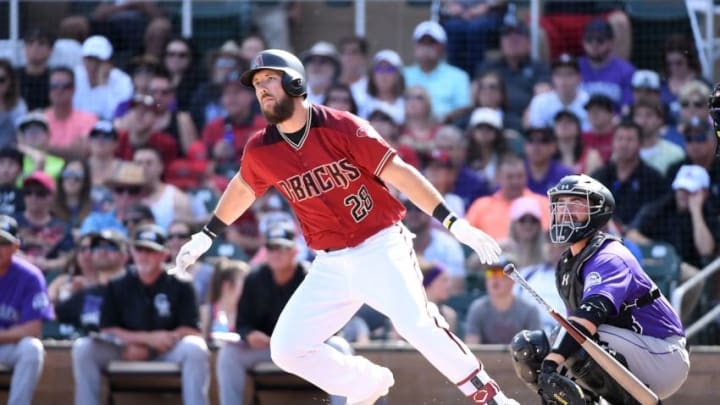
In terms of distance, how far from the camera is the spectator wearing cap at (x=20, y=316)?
27.3ft

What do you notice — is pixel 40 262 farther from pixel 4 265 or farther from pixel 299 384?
pixel 299 384

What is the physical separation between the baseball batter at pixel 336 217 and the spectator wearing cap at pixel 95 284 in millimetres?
3194

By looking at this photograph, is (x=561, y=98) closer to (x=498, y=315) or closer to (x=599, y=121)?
(x=599, y=121)

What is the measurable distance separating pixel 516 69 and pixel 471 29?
606 millimetres

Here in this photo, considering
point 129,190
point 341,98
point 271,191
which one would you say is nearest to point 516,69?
point 341,98

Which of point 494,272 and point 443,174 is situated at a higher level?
point 443,174

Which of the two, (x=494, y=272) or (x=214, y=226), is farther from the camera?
(x=494, y=272)

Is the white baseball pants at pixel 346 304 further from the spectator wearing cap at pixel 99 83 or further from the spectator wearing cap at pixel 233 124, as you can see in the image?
the spectator wearing cap at pixel 99 83

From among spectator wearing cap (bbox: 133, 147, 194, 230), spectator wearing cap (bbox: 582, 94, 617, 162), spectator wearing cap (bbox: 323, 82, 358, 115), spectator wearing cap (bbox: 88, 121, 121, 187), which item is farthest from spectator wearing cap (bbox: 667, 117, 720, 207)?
spectator wearing cap (bbox: 88, 121, 121, 187)

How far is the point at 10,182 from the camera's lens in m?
11.1

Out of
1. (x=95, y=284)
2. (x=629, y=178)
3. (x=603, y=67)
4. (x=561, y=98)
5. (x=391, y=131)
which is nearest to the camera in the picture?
(x=95, y=284)

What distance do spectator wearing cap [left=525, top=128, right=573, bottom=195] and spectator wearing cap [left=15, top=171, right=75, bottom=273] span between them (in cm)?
365

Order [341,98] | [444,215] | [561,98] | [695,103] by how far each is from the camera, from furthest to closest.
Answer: [561,98]
[341,98]
[695,103]
[444,215]

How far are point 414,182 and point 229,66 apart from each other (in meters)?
5.93
